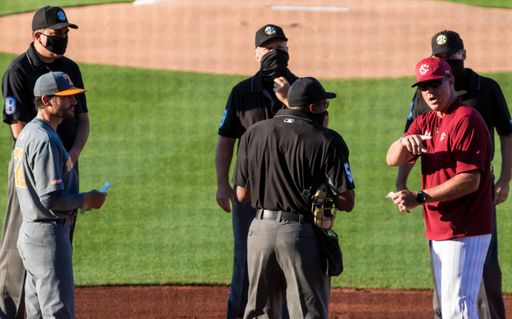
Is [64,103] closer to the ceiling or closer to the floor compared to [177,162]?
closer to the ceiling

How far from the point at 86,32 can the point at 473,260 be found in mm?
13468

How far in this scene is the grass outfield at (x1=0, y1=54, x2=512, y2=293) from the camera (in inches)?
242

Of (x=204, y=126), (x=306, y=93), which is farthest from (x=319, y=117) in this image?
(x=204, y=126)

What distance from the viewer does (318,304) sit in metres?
3.30

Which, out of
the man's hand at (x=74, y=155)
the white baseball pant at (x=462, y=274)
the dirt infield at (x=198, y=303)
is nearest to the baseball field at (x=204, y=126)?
the dirt infield at (x=198, y=303)

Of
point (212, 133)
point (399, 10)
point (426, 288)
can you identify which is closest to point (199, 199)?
point (212, 133)

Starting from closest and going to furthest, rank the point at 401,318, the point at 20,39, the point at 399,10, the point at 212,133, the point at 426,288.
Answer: the point at 401,318, the point at 426,288, the point at 212,133, the point at 20,39, the point at 399,10

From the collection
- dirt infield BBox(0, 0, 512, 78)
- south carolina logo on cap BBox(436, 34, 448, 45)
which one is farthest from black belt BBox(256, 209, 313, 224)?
dirt infield BBox(0, 0, 512, 78)

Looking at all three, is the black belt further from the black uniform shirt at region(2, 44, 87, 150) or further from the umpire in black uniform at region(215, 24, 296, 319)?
the black uniform shirt at region(2, 44, 87, 150)

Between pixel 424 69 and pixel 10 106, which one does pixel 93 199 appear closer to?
pixel 10 106

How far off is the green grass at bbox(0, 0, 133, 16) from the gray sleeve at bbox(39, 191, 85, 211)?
1407cm

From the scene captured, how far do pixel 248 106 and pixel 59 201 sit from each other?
1.65 metres

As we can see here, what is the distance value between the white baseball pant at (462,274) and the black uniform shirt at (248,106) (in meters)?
1.68

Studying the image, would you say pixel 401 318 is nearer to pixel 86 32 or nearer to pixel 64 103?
pixel 64 103
